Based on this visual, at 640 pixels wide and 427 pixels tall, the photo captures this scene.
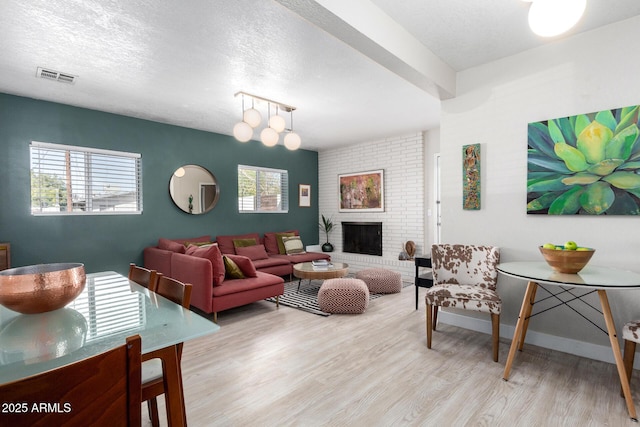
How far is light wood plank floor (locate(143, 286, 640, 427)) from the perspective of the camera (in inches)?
70.2

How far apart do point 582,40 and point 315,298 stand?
3651mm

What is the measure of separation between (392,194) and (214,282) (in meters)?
3.69

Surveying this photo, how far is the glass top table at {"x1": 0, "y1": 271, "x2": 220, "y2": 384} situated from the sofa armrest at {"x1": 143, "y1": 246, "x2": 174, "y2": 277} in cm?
251

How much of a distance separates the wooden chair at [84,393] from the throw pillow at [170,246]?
3475 mm

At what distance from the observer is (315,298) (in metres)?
4.19

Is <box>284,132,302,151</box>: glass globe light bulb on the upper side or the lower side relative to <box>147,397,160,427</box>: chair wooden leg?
upper

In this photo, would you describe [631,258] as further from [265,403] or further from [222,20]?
[222,20]

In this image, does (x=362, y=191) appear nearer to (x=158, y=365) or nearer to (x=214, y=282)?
(x=214, y=282)

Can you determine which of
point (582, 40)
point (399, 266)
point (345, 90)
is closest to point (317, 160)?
point (399, 266)

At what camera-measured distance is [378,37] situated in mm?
2150

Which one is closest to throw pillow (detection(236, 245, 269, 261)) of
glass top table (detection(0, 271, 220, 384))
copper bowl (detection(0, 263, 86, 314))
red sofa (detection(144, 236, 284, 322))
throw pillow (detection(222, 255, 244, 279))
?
red sofa (detection(144, 236, 284, 322))

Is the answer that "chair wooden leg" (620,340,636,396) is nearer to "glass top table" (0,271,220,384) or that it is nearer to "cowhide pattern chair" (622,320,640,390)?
"cowhide pattern chair" (622,320,640,390)

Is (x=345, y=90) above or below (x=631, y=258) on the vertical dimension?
above

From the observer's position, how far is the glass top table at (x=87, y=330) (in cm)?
89
